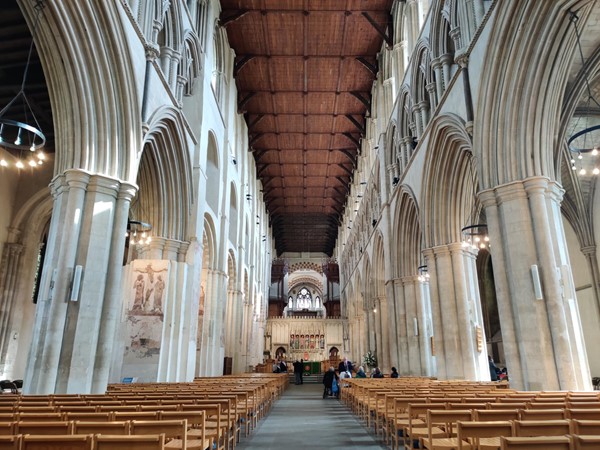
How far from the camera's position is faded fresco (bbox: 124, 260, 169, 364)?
9273 mm

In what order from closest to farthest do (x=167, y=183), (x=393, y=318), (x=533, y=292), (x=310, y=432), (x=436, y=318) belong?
(x=310, y=432)
(x=533, y=292)
(x=167, y=183)
(x=436, y=318)
(x=393, y=318)

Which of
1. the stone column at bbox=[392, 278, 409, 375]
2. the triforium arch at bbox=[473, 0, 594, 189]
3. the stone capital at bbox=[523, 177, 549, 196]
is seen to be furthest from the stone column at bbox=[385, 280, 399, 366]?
the stone capital at bbox=[523, 177, 549, 196]

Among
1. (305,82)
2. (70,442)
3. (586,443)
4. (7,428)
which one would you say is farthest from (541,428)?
(305,82)

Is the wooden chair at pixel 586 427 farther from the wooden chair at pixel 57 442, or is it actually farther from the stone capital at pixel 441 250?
the stone capital at pixel 441 250

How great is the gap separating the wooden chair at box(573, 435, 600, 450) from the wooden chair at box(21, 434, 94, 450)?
8.94ft

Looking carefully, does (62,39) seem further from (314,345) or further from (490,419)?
(314,345)

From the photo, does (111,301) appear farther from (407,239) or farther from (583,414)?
(407,239)

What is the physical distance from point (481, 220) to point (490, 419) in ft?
52.1

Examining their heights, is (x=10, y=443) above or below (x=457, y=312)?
below

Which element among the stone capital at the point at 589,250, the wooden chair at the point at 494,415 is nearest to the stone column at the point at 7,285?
the wooden chair at the point at 494,415

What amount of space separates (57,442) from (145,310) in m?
7.28

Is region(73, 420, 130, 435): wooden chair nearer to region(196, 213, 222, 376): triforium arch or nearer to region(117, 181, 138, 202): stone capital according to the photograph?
region(117, 181, 138, 202): stone capital

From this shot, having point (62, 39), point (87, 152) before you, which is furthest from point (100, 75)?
point (87, 152)

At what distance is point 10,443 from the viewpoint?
2.48 m
